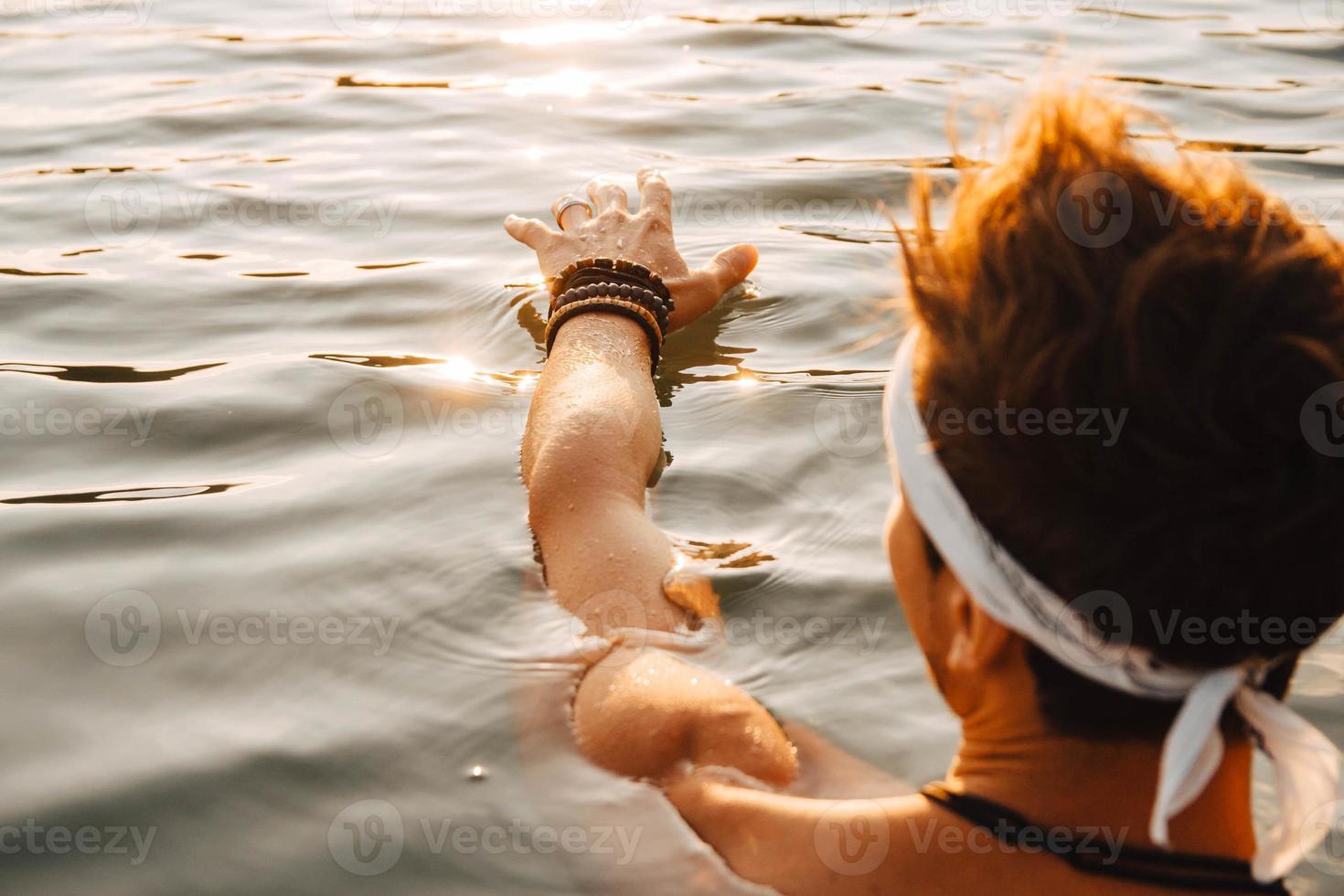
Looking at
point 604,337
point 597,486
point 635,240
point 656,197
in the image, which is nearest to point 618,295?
point 604,337

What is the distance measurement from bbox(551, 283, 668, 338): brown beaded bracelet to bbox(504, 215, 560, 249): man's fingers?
0.42 meters

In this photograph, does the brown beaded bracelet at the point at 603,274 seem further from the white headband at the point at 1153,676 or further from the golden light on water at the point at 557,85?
the golden light on water at the point at 557,85

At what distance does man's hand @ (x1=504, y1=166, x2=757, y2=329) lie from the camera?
3766 mm

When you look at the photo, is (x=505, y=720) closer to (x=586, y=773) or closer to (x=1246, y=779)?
(x=586, y=773)

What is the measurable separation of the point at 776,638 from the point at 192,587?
1329 mm

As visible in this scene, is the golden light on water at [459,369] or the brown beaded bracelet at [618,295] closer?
the brown beaded bracelet at [618,295]

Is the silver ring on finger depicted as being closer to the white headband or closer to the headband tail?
the white headband

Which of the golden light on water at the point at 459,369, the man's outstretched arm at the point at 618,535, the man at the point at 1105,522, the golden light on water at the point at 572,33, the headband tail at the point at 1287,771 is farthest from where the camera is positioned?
the golden light on water at the point at 572,33

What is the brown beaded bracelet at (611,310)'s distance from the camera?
3.39m

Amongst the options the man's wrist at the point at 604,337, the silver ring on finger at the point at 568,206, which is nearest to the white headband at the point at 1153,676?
the man's wrist at the point at 604,337

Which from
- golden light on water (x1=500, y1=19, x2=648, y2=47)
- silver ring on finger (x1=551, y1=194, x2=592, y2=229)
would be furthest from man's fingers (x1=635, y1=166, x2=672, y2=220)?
golden light on water (x1=500, y1=19, x2=648, y2=47)

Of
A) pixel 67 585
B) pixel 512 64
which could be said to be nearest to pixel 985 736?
pixel 67 585

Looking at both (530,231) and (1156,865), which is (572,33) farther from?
(1156,865)

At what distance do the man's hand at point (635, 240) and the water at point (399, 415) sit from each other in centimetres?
25
